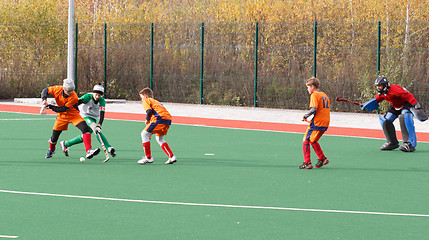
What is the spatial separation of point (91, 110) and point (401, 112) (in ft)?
19.1

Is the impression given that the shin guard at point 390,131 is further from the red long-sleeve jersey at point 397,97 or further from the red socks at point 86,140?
the red socks at point 86,140

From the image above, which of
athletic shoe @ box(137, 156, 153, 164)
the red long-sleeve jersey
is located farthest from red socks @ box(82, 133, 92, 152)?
the red long-sleeve jersey

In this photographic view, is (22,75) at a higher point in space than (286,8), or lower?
lower

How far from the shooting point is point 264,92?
24.8 metres

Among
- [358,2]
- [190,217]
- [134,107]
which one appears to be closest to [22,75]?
[134,107]

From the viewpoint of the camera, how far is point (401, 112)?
1526 centimetres

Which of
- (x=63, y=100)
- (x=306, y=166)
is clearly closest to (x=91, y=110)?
(x=63, y=100)

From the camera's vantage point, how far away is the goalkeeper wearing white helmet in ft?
44.0

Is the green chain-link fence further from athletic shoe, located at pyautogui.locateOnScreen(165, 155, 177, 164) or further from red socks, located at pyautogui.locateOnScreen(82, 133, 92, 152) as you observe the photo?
red socks, located at pyautogui.locateOnScreen(82, 133, 92, 152)

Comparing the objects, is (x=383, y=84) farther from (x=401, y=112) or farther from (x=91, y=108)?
(x=91, y=108)

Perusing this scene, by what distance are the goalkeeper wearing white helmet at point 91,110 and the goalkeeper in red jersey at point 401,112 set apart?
4.74m

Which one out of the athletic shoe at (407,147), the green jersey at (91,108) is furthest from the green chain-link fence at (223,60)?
the green jersey at (91,108)

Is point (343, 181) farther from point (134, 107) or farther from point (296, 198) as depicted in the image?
point (134, 107)

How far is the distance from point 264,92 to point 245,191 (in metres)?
14.6
